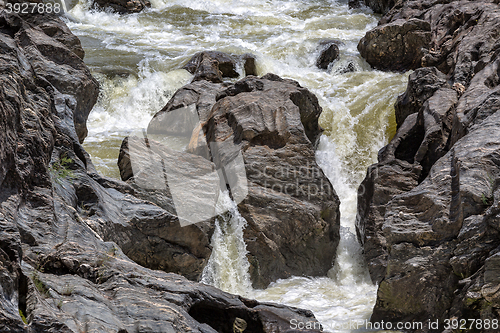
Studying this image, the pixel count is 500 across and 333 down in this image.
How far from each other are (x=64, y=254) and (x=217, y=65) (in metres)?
11.6

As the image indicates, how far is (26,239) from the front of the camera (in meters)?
3.82

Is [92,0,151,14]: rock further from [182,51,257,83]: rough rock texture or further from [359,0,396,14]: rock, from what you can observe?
[359,0,396,14]: rock

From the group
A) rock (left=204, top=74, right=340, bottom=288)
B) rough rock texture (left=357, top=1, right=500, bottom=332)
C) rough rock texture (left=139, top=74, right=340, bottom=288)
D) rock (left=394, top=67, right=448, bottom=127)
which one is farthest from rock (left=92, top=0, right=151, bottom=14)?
rough rock texture (left=357, top=1, right=500, bottom=332)

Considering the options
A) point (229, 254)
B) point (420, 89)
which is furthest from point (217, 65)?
point (229, 254)

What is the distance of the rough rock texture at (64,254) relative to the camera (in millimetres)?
3162

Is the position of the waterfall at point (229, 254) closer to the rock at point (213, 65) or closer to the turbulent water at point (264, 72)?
the turbulent water at point (264, 72)

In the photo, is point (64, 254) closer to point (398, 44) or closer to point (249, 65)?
point (249, 65)

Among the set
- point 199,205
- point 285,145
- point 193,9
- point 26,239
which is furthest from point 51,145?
point 193,9

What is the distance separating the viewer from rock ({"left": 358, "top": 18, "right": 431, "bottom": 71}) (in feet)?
51.5

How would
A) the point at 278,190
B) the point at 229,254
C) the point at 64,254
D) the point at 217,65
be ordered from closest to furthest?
1. the point at 64,254
2. the point at 229,254
3. the point at 278,190
4. the point at 217,65

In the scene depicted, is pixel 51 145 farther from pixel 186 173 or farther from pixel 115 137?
pixel 115 137

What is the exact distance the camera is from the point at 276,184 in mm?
9016

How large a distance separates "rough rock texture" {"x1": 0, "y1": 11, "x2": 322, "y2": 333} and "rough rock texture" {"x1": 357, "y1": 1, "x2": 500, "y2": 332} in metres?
1.99

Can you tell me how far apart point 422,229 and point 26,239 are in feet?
16.5
